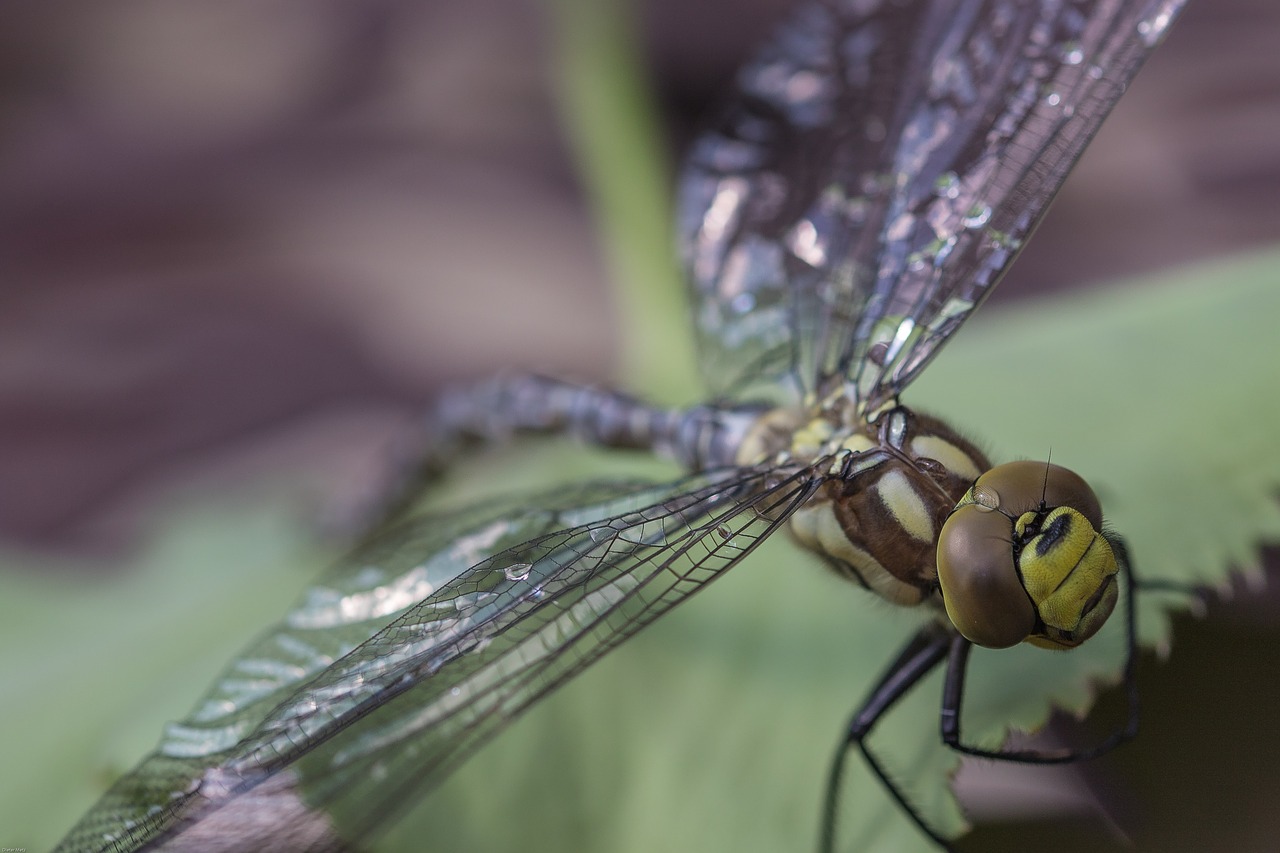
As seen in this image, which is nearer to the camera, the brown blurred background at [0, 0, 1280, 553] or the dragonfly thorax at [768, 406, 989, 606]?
the dragonfly thorax at [768, 406, 989, 606]

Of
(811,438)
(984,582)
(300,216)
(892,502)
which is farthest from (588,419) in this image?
(300,216)

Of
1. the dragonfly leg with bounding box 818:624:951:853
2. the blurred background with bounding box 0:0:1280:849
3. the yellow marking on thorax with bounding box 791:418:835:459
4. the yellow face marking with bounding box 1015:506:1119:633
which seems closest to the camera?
the yellow face marking with bounding box 1015:506:1119:633

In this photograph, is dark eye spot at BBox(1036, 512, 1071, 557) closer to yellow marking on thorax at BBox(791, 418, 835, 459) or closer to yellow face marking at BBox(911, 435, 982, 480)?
yellow face marking at BBox(911, 435, 982, 480)

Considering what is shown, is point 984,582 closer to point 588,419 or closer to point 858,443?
point 858,443

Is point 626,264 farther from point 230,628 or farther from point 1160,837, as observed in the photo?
point 1160,837

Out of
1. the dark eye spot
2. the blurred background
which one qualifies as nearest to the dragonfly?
the dark eye spot

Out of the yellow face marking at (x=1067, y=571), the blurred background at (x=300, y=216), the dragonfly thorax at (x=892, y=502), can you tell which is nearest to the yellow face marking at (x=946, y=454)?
the dragonfly thorax at (x=892, y=502)

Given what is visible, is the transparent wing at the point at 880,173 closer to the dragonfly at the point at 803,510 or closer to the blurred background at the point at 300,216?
the dragonfly at the point at 803,510
